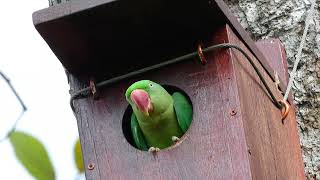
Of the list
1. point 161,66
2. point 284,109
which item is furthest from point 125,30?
point 284,109

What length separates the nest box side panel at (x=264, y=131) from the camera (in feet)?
7.87

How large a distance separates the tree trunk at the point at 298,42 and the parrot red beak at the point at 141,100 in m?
0.66

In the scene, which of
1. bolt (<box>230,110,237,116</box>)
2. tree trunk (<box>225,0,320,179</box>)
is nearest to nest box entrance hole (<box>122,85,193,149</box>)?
bolt (<box>230,110,237,116</box>)

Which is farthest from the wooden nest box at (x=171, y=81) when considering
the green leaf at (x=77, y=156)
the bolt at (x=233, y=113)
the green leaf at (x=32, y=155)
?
the green leaf at (x=77, y=156)

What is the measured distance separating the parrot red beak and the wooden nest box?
0.21ft

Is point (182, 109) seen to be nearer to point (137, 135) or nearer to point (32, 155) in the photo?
point (137, 135)

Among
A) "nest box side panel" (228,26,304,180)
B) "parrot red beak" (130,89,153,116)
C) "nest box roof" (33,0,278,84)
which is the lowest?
"nest box side panel" (228,26,304,180)

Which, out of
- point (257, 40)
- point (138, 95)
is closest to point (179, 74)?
point (138, 95)

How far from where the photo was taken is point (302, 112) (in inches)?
118

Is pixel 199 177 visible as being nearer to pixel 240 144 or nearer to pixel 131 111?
pixel 240 144

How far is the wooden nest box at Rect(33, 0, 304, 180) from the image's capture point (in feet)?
7.67

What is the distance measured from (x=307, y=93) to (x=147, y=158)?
2.65 ft

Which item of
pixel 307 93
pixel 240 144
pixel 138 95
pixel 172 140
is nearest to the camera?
pixel 240 144

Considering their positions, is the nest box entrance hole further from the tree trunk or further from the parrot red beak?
the tree trunk
